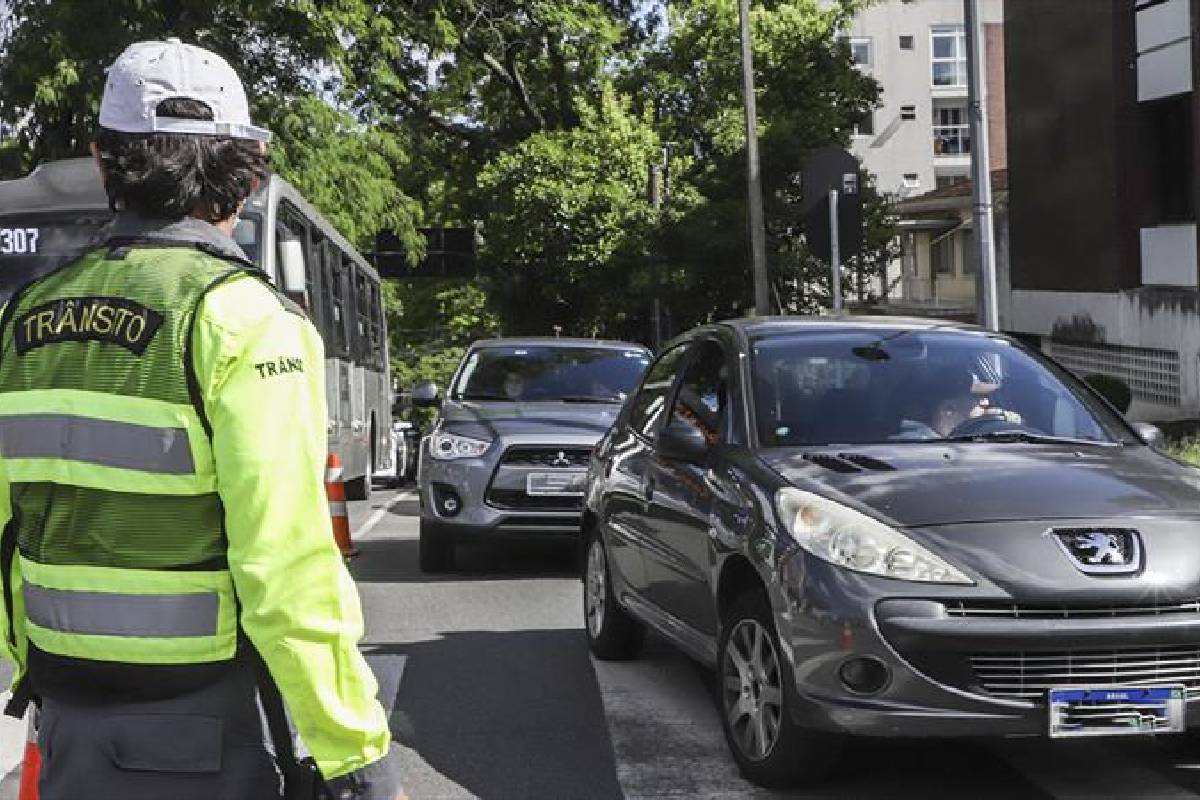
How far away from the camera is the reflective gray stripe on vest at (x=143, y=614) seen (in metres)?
2.42

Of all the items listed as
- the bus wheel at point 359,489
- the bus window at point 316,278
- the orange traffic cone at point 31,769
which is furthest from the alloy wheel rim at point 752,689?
the bus wheel at point 359,489

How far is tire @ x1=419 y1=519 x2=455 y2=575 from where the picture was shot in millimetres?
11859

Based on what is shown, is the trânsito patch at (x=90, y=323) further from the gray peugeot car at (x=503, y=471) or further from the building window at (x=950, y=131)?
the building window at (x=950, y=131)

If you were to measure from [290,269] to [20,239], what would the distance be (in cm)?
201

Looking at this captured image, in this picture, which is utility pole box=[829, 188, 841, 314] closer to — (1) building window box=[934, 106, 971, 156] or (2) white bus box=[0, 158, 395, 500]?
(2) white bus box=[0, 158, 395, 500]

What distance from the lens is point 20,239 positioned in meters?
13.1

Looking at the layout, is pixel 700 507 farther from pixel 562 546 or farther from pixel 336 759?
pixel 562 546

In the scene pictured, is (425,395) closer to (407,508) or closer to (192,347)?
(407,508)

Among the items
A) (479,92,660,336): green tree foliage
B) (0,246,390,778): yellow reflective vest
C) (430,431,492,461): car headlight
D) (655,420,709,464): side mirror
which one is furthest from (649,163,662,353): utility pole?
(0,246,390,778): yellow reflective vest

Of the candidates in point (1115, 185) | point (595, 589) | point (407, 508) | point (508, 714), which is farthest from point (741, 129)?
point (508, 714)

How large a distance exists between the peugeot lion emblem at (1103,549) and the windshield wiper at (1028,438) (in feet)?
3.65

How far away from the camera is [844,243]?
653 inches

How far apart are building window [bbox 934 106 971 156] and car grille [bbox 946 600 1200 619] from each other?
239 ft

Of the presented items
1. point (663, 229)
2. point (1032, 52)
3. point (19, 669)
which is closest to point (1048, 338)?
point (1032, 52)
